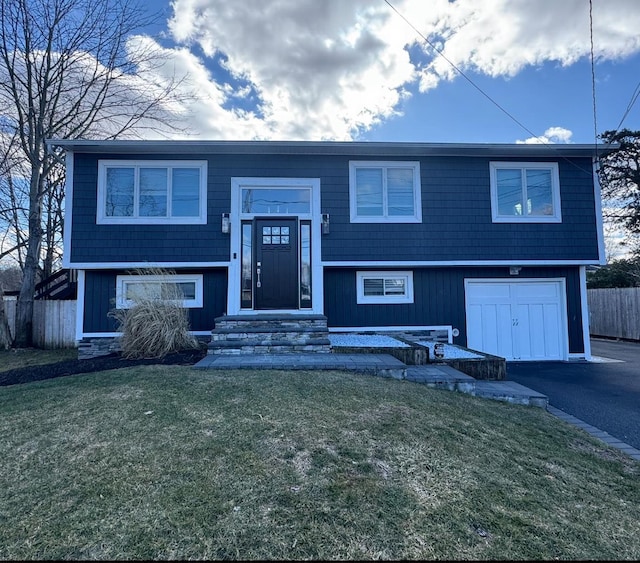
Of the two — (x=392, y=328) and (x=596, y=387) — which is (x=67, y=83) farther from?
(x=596, y=387)

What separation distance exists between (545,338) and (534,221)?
284 centimetres

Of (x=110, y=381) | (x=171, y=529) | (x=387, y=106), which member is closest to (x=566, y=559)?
(x=171, y=529)

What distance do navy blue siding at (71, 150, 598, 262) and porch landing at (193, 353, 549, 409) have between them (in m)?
3.09

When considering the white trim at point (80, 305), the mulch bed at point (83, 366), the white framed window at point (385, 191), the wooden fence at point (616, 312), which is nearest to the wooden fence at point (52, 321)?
the white trim at point (80, 305)

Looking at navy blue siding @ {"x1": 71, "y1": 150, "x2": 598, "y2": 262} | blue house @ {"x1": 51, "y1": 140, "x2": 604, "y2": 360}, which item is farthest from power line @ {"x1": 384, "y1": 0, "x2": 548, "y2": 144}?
navy blue siding @ {"x1": 71, "y1": 150, "x2": 598, "y2": 262}

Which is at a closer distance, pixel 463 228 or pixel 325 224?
pixel 325 224

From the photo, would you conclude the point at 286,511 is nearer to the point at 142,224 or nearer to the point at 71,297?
the point at 142,224

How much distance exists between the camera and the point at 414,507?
2.15 m

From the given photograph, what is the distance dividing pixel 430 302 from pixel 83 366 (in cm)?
710

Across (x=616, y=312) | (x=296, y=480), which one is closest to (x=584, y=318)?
(x=616, y=312)

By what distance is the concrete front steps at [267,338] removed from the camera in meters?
6.48

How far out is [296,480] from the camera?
237 centimetres

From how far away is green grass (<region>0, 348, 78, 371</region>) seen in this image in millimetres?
7453

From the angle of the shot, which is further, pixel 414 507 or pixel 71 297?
pixel 71 297
